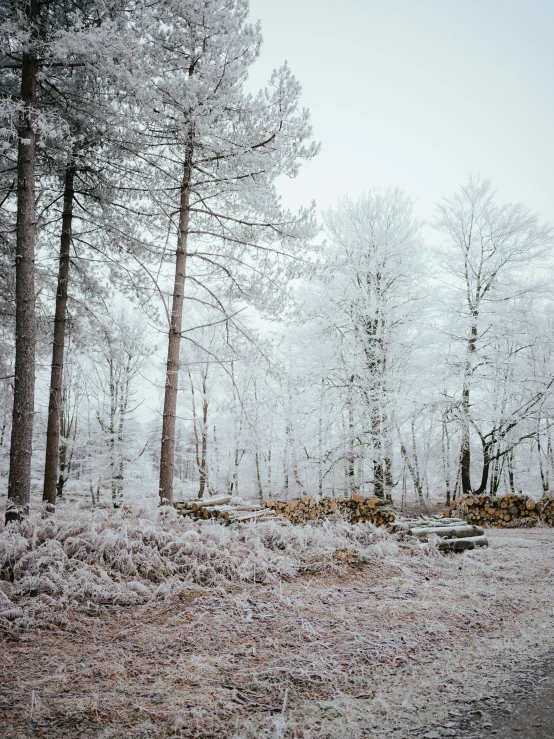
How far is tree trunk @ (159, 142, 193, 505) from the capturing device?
26.1 ft

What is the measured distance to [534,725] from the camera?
2.22m

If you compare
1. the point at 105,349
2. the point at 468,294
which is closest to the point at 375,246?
the point at 468,294

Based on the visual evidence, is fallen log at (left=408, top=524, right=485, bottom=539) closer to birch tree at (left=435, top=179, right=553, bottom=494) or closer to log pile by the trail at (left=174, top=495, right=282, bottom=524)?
log pile by the trail at (left=174, top=495, right=282, bottom=524)

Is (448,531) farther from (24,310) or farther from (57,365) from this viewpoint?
(57,365)

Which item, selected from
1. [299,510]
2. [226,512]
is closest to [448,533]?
[299,510]

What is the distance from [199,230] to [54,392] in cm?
496

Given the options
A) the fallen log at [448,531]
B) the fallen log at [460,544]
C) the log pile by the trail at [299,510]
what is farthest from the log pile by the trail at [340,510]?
the fallen log at [460,544]

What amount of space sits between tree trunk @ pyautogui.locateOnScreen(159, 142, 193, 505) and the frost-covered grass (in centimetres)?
183

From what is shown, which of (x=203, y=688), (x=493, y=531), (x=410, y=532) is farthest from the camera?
(x=493, y=531)

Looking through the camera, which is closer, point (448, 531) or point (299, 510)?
point (448, 531)

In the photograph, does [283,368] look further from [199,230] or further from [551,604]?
[551,604]

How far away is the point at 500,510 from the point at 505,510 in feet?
0.43

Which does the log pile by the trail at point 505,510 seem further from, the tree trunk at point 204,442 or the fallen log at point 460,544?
the tree trunk at point 204,442

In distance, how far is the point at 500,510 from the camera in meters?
11.7
